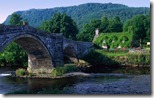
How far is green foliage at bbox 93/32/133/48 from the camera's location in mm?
15914

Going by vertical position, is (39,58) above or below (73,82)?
above

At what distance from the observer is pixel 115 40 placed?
56.5 ft

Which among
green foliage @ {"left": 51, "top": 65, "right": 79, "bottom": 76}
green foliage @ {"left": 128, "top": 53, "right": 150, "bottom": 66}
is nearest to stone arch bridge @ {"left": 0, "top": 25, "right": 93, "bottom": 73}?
green foliage @ {"left": 51, "top": 65, "right": 79, "bottom": 76}

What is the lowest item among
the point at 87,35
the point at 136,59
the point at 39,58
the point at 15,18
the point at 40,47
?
the point at 136,59

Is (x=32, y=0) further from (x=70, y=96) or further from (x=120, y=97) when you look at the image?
(x=120, y=97)

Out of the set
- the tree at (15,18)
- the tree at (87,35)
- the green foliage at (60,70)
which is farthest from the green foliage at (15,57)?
the green foliage at (60,70)

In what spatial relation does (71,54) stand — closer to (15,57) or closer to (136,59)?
(15,57)

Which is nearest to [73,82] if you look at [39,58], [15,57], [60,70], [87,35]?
[60,70]

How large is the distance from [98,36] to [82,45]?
89 centimetres

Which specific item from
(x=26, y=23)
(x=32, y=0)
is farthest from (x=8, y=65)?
(x=32, y=0)

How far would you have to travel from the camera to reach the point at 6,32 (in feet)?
39.9

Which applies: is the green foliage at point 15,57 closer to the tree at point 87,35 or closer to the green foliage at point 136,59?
the tree at point 87,35

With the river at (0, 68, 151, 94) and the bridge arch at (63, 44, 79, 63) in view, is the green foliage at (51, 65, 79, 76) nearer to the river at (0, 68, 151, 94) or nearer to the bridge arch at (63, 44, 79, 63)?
the river at (0, 68, 151, 94)

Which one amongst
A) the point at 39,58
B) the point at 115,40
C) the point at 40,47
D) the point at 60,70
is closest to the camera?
the point at 60,70
